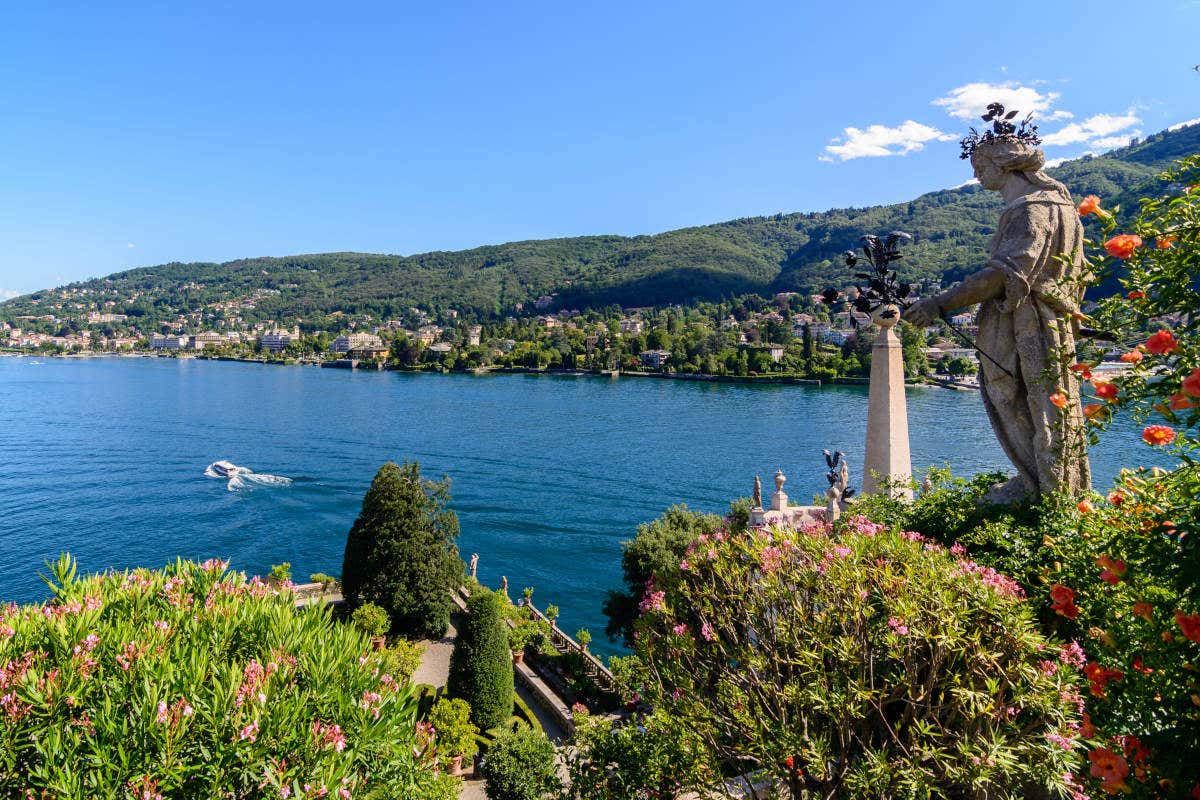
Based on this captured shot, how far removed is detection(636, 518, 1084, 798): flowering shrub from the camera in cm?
429

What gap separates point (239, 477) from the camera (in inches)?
1494

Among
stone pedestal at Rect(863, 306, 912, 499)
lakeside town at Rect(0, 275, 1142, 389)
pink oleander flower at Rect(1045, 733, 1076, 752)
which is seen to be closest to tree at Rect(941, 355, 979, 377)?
lakeside town at Rect(0, 275, 1142, 389)

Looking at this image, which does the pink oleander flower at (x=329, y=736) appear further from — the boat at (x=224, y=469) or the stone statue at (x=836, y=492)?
the boat at (x=224, y=469)

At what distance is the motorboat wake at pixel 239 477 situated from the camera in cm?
3703

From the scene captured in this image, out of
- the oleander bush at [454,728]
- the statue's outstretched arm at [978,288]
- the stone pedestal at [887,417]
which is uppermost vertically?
the statue's outstretched arm at [978,288]

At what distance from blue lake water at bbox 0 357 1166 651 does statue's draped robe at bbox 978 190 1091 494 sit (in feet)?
52.7

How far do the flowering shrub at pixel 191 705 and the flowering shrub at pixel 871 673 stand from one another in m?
2.51

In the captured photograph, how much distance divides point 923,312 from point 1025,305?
93 centimetres

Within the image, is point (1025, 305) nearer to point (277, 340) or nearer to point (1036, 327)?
point (1036, 327)

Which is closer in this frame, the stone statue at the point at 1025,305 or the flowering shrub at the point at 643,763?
the flowering shrub at the point at 643,763

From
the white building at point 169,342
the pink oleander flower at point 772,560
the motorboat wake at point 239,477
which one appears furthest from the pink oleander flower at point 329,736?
the white building at point 169,342

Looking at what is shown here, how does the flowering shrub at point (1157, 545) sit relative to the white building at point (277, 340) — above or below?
below

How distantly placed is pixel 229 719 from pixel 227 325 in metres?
220

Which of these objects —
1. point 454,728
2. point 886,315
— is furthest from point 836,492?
point 454,728
